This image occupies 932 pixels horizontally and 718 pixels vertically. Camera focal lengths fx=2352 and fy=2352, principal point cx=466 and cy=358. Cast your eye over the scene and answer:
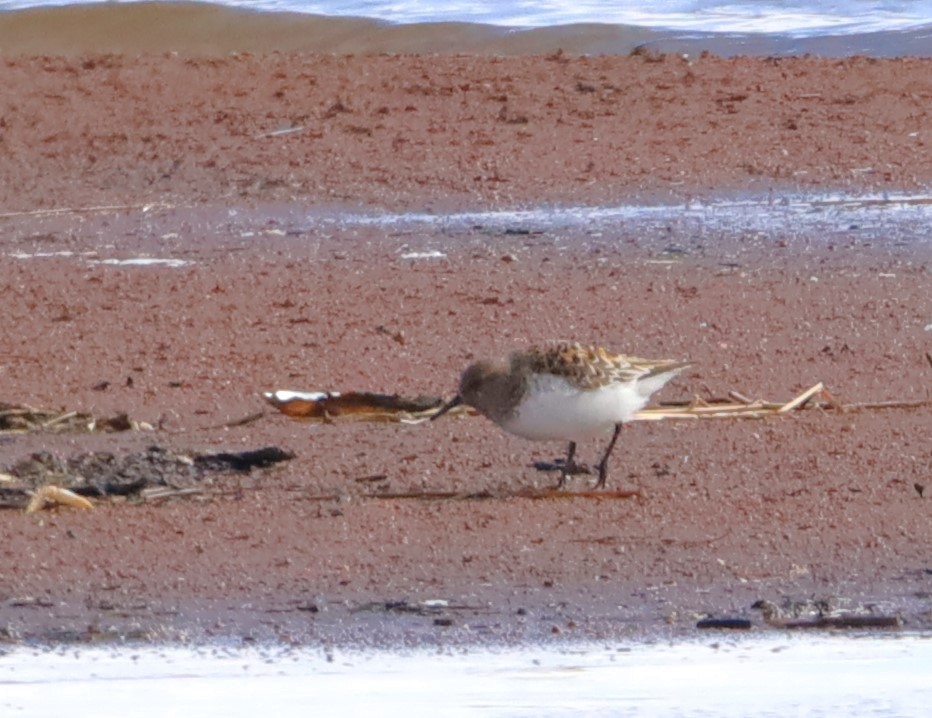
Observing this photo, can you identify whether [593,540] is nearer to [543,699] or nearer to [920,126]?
[543,699]

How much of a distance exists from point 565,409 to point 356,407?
1.61m

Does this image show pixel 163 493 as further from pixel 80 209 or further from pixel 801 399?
pixel 80 209

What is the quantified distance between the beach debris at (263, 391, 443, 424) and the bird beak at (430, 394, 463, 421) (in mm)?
238

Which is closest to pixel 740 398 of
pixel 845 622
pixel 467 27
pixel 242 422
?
pixel 242 422

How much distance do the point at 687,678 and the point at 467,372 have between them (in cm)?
224

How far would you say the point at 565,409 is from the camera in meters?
7.30

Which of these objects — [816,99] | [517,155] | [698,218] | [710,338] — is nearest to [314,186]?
[517,155]

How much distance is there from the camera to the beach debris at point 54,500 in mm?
7453

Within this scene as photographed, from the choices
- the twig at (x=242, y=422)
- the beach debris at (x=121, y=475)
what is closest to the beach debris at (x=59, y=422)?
the twig at (x=242, y=422)

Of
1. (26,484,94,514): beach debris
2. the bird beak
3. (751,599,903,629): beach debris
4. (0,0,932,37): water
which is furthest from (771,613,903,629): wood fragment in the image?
(0,0,932,37): water

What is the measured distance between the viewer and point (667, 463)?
8.02 metres

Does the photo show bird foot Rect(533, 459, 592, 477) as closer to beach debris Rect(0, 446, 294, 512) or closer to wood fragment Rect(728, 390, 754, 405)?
beach debris Rect(0, 446, 294, 512)

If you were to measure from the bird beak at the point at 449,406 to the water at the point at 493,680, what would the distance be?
193 centimetres

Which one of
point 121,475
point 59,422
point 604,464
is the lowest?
point 59,422
